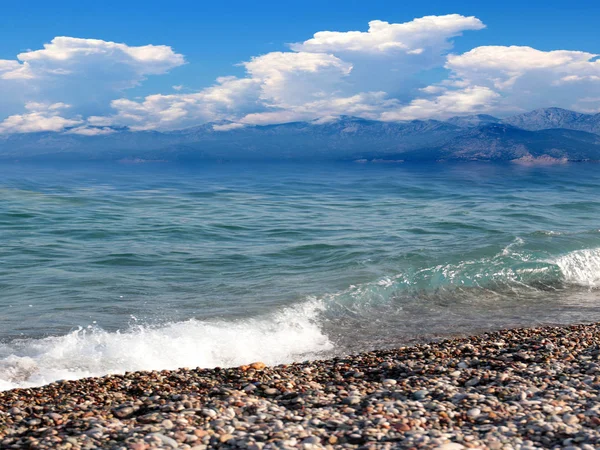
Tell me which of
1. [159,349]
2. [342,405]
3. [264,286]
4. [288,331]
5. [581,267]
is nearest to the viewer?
[342,405]

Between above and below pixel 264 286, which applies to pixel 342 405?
above

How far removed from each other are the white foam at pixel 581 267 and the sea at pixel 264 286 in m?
0.09

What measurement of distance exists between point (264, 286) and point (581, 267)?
13.9 metres

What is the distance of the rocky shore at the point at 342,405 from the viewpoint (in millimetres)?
8086

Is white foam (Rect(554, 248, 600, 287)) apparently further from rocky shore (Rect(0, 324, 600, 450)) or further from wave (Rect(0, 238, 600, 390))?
rocky shore (Rect(0, 324, 600, 450))

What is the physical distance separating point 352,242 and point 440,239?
508cm

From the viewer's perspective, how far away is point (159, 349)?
16.1m

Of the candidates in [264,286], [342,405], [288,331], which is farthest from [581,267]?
[342,405]

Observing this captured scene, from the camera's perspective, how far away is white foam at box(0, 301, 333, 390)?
14.3m

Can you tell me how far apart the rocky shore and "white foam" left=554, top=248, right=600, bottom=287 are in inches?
503

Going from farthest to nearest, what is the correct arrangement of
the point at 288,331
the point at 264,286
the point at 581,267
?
the point at 581,267 < the point at 264,286 < the point at 288,331

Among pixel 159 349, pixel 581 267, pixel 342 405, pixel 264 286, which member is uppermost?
pixel 342 405

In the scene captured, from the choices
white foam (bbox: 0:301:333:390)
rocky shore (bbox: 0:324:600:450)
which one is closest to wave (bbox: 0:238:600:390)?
white foam (bbox: 0:301:333:390)

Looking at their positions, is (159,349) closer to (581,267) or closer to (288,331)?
(288,331)
